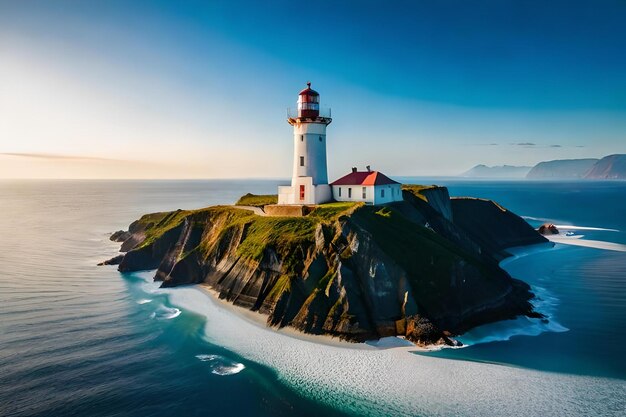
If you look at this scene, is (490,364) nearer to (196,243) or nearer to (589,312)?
(589,312)

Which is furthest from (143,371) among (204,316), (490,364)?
(490,364)

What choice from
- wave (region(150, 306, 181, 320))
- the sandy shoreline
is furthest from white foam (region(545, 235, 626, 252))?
wave (region(150, 306, 181, 320))

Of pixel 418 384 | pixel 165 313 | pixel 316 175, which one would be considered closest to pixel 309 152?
pixel 316 175

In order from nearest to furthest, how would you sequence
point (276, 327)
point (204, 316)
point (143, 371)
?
point (143, 371), point (276, 327), point (204, 316)

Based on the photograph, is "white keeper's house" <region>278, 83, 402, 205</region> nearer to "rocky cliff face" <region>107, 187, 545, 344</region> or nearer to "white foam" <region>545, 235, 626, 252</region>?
"rocky cliff face" <region>107, 187, 545, 344</region>

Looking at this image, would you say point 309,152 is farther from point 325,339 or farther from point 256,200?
point 325,339

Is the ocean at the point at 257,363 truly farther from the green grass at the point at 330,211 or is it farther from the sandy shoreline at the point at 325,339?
the green grass at the point at 330,211

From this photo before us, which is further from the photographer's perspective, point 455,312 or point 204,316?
point 204,316

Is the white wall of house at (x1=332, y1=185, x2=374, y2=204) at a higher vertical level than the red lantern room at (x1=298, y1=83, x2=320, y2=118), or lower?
lower

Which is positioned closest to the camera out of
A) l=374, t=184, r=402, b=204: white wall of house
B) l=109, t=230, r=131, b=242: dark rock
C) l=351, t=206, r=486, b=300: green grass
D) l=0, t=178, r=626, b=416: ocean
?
l=0, t=178, r=626, b=416: ocean
